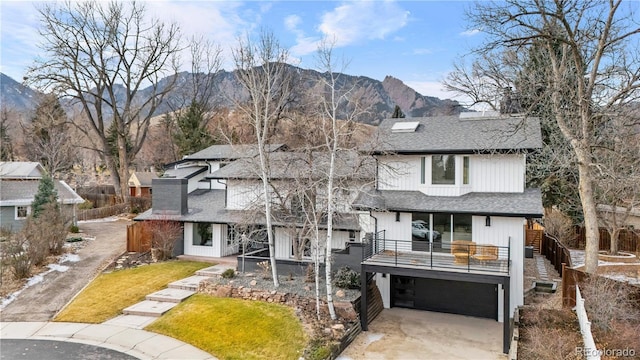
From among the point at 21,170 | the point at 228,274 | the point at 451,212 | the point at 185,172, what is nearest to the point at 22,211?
the point at 21,170

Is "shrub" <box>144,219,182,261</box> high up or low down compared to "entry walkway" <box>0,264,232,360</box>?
up

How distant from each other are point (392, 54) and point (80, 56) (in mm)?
26670

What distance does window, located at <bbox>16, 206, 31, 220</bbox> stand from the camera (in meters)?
25.6

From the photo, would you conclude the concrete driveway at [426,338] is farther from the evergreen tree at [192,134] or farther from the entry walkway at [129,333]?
the evergreen tree at [192,134]

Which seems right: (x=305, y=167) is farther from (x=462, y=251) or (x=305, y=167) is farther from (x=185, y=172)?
(x=185, y=172)

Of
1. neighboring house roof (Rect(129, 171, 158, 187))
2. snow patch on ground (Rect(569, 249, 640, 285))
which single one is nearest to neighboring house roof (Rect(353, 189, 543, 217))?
snow patch on ground (Rect(569, 249, 640, 285))

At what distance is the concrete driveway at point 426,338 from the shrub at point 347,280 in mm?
1540

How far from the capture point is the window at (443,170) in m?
15.9

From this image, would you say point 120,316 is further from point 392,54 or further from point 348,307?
point 392,54

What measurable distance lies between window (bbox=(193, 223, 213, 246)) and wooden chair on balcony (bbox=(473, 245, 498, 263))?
14.0 m

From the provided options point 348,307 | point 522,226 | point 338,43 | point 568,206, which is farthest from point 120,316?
point 568,206

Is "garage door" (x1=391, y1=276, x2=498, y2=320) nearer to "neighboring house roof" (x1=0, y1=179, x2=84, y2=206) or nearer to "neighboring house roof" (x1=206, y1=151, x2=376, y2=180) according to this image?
"neighboring house roof" (x1=206, y1=151, x2=376, y2=180)

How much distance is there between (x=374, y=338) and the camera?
507 inches

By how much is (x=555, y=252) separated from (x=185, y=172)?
22.6 metres
